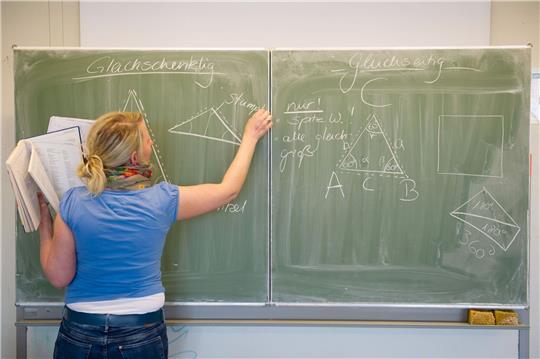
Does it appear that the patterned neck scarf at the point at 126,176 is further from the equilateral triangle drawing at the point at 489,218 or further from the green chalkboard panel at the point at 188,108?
the equilateral triangle drawing at the point at 489,218

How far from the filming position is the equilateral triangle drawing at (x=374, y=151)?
222 cm

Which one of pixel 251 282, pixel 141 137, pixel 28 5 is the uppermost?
pixel 28 5

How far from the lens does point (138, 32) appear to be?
8.45 ft

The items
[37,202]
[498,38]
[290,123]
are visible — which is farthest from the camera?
[498,38]

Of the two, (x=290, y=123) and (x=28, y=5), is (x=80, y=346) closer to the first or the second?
(x=290, y=123)

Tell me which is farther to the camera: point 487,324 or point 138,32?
point 138,32

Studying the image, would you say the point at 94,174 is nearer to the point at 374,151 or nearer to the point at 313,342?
the point at 374,151

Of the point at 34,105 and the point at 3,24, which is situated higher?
the point at 3,24

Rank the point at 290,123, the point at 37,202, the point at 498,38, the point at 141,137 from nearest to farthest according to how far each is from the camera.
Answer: the point at 141,137 < the point at 37,202 < the point at 290,123 < the point at 498,38

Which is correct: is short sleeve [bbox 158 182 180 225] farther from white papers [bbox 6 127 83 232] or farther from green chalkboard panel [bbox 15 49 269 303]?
white papers [bbox 6 127 83 232]

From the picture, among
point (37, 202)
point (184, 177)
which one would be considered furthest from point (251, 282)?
point (37, 202)

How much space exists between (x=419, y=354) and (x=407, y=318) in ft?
0.71

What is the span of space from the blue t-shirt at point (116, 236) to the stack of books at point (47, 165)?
231 millimetres

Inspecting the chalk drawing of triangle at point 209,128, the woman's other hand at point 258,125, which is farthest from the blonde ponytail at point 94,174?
the woman's other hand at point 258,125
